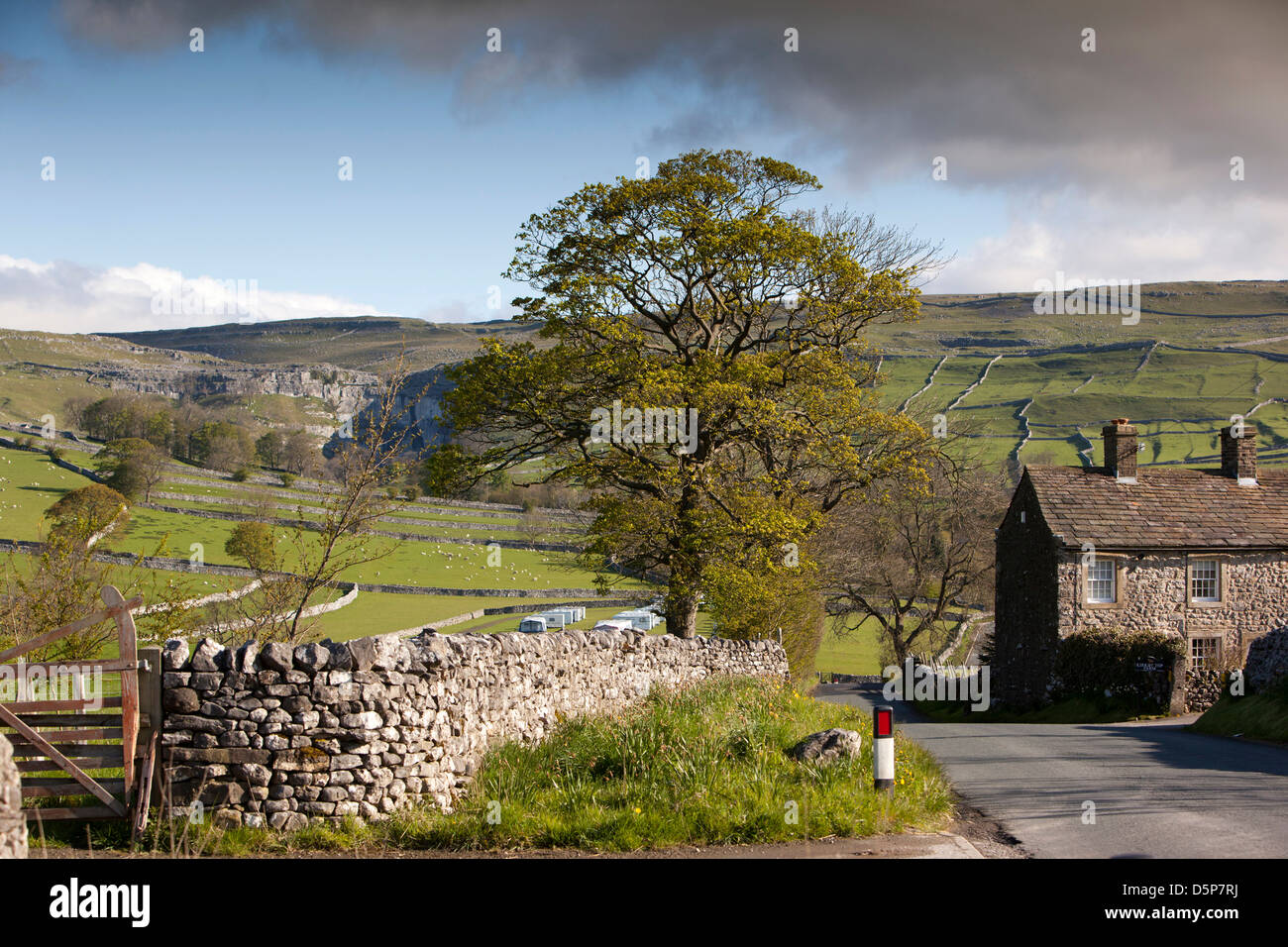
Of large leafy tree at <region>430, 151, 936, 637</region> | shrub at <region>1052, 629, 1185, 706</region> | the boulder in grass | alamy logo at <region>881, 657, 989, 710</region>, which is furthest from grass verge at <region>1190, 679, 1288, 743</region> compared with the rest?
alamy logo at <region>881, 657, 989, 710</region>

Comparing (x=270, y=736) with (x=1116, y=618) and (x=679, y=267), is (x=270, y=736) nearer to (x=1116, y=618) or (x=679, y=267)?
(x=679, y=267)

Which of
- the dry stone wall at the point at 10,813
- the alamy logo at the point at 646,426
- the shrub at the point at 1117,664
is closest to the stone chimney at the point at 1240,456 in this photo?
the shrub at the point at 1117,664

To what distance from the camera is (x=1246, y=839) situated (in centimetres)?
869

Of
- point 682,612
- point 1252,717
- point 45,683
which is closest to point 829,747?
point 45,683

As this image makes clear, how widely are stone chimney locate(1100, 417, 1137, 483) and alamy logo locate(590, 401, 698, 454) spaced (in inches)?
684

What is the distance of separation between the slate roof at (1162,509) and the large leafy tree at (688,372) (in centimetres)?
913

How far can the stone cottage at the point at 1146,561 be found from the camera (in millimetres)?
30219

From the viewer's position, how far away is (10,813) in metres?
5.60

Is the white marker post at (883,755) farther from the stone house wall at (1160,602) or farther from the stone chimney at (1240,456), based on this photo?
the stone chimney at (1240,456)

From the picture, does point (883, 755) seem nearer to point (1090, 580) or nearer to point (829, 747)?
point (829, 747)

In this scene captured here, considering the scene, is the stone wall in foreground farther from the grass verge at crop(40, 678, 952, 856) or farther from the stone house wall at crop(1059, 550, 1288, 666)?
the stone house wall at crop(1059, 550, 1288, 666)

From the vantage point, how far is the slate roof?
3050 cm
